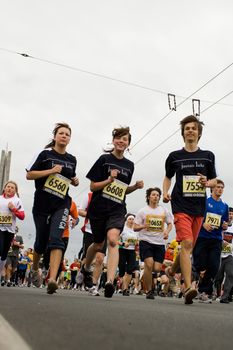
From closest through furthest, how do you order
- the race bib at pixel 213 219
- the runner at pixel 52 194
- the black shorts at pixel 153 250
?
the runner at pixel 52 194 → the race bib at pixel 213 219 → the black shorts at pixel 153 250

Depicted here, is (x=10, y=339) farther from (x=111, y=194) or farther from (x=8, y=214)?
(x=8, y=214)

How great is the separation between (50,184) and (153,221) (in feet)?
12.0

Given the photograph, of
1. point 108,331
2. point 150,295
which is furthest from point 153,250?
point 108,331

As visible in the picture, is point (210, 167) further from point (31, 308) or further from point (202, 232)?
point (31, 308)

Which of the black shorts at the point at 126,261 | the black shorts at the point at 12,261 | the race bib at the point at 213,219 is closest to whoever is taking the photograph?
the race bib at the point at 213,219

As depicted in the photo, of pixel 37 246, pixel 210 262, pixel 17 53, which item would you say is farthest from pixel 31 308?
pixel 17 53

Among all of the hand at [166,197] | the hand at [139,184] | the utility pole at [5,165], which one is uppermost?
the utility pole at [5,165]

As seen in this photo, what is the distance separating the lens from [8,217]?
8828mm

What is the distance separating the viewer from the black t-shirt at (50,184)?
633 cm

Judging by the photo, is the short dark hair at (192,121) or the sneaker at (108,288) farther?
the short dark hair at (192,121)

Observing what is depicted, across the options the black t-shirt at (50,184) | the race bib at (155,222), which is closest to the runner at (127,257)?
the race bib at (155,222)

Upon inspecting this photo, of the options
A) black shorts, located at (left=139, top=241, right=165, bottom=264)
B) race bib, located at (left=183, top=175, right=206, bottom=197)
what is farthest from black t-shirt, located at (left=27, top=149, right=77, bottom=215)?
black shorts, located at (left=139, top=241, right=165, bottom=264)

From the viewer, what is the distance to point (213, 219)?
8711 mm

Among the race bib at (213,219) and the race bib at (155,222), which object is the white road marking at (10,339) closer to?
the race bib at (213,219)
